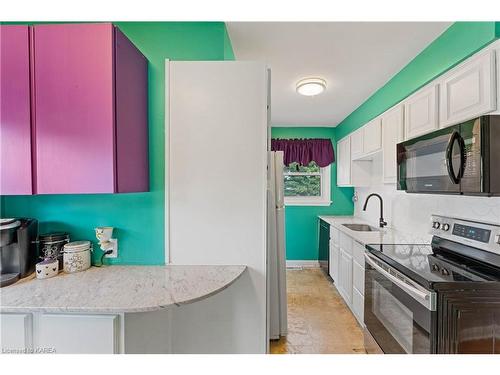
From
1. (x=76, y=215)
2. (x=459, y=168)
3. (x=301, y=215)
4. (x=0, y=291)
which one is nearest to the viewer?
(x=0, y=291)

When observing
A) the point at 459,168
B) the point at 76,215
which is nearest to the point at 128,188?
the point at 76,215

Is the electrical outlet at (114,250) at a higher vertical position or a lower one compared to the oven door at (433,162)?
lower

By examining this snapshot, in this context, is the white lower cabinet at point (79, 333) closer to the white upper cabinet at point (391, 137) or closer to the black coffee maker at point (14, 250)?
the black coffee maker at point (14, 250)

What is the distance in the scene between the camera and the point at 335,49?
6.14 ft

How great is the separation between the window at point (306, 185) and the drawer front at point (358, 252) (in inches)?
68.7

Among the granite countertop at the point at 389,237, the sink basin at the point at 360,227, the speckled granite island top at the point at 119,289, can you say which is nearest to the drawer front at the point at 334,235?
the sink basin at the point at 360,227

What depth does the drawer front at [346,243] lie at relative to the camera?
258 cm

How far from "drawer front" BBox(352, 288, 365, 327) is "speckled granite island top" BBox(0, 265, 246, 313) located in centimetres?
159

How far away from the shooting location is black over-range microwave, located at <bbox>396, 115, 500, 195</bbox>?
109 cm

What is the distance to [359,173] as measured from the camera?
3281 mm

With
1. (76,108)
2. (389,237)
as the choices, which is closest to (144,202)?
(76,108)
